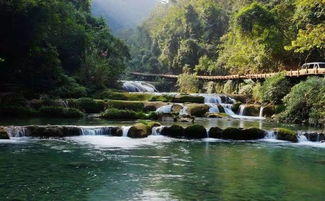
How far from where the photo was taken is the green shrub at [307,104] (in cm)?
2669

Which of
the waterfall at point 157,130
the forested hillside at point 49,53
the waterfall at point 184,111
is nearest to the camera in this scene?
the waterfall at point 157,130

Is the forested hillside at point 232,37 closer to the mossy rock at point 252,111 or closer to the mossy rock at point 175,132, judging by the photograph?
the mossy rock at point 252,111

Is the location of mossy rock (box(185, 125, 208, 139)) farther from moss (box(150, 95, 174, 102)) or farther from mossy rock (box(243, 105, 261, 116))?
moss (box(150, 95, 174, 102))

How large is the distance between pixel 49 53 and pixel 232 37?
95.1 feet

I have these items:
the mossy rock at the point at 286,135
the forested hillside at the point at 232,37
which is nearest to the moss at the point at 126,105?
the forested hillside at the point at 232,37

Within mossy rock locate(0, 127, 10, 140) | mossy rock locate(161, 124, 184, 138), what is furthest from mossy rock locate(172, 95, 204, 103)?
mossy rock locate(0, 127, 10, 140)

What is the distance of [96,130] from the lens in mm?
20547

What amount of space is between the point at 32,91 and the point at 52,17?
5.89 metres

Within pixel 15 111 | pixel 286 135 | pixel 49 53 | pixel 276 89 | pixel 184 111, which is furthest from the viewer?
pixel 276 89

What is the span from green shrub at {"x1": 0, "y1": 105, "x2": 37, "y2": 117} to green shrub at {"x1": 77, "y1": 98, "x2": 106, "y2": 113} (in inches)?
Answer: 143

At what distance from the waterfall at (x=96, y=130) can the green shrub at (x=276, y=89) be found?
1723 centimetres

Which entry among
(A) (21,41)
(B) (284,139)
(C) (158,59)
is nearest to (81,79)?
(A) (21,41)

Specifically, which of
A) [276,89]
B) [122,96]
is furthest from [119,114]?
[276,89]

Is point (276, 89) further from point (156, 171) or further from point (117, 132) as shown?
point (156, 171)
